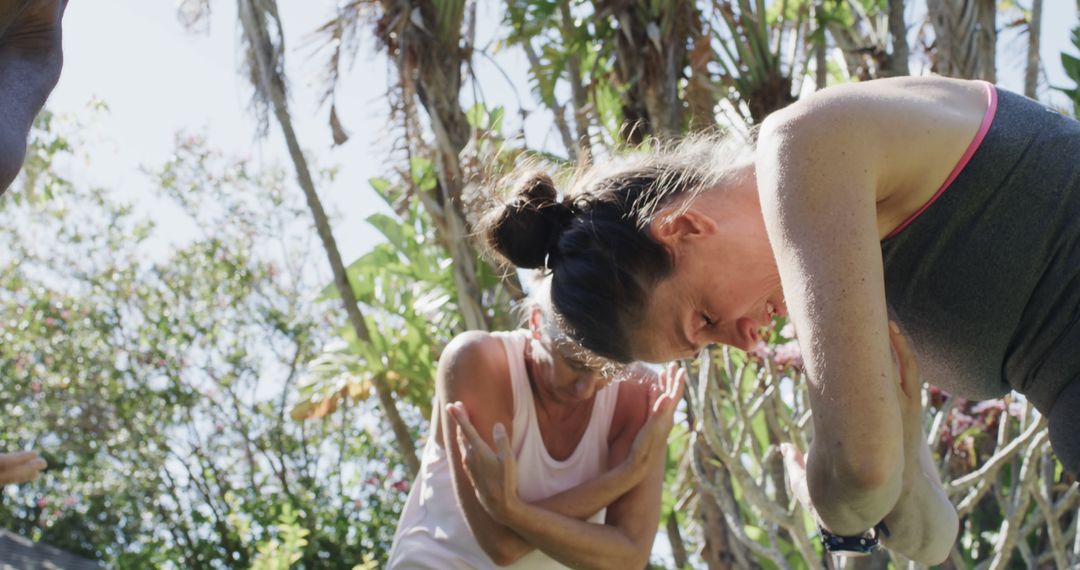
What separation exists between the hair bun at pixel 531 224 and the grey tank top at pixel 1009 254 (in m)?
0.79

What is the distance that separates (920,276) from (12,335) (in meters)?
9.65

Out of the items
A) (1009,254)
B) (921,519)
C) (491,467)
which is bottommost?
(921,519)

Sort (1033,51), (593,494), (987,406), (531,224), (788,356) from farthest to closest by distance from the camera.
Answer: (1033,51) < (987,406) < (788,356) < (593,494) < (531,224)

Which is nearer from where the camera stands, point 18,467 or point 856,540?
point 856,540

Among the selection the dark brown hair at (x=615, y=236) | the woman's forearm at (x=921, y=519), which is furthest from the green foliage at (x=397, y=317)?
the woman's forearm at (x=921, y=519)

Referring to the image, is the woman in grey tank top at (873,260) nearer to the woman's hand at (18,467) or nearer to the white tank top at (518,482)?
the white tank top at (518,482)

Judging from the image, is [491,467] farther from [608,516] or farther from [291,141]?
[291,141]

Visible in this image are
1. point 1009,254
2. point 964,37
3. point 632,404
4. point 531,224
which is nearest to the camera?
Answer: point 1009,254

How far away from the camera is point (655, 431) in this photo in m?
3.19

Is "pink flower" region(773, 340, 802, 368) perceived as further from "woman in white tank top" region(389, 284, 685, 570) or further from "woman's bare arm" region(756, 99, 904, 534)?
"woman's bare arm" region(756, 99, 904, 534)

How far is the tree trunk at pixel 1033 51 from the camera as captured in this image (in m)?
6.42

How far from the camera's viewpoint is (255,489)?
945 centimetres

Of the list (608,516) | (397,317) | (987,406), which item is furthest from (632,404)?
(397,317)

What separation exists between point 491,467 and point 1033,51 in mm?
4896
